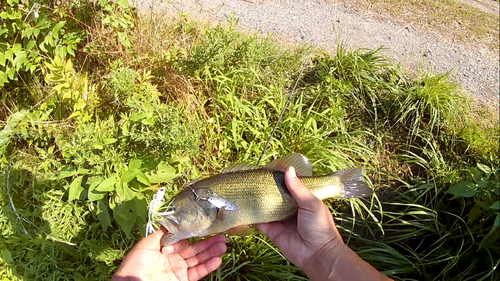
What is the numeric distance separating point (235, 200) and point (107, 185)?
1155 mm

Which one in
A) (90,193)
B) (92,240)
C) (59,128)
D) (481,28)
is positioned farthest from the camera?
(481,28)

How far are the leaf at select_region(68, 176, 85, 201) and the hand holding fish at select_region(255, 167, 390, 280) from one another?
1.85 m

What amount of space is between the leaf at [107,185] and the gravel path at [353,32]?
2.60 metres

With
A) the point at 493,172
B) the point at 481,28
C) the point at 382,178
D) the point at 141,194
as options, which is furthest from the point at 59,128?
the point at 481,28

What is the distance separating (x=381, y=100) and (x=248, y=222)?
8.02ft

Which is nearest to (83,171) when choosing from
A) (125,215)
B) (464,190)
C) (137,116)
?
(125,215)

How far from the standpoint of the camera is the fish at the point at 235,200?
258 centimetres

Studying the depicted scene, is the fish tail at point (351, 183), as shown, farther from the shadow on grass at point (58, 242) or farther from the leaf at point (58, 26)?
the leaf at point (58, 26)

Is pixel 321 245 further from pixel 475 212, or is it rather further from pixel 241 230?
pixel 475 212

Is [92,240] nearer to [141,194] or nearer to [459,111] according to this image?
[141,194]

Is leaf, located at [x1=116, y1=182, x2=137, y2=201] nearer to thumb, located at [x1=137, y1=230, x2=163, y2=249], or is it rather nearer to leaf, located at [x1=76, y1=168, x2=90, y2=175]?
leaf, located at [x1=76, y1=168, x2=90, y2=175]

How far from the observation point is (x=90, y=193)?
3.16 meters

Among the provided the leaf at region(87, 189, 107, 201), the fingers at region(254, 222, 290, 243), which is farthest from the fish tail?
the leaf at region(87, 189, 107, 201)

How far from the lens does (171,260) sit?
9.68 ft
